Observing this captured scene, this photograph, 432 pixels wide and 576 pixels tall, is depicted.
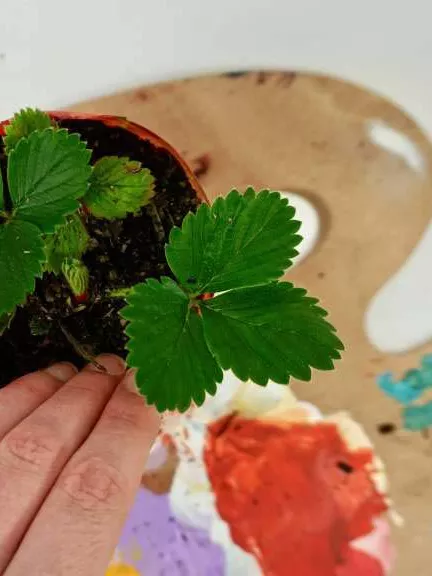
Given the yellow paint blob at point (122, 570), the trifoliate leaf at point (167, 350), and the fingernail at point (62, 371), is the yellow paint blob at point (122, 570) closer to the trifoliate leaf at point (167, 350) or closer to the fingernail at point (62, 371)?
the fingernail at point (62, 371)

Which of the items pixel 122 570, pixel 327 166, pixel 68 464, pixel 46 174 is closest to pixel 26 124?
pixel 46 174

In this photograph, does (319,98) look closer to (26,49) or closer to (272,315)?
(26,49)

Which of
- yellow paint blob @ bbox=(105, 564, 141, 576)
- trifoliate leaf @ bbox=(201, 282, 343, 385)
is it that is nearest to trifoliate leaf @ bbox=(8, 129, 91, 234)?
trifoliate leaf @ bbox=(201, 282, 343, 385)

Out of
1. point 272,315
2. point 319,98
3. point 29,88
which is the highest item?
point 319,98

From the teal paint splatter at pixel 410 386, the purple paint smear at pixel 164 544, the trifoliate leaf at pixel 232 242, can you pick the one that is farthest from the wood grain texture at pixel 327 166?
the trifoliate leaf at pixel 232 242

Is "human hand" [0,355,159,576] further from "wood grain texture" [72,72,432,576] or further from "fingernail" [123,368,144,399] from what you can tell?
"wood grain texture" [72,72,432,576]

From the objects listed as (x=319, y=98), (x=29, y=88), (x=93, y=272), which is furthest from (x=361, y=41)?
(x=93, y=272)
